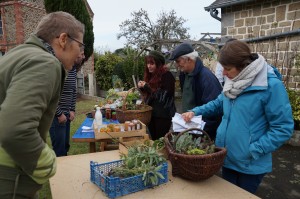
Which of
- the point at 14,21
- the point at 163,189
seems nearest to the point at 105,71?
the point at 14,21

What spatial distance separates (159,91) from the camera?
3.67 meters

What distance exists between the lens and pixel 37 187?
4.30 feet

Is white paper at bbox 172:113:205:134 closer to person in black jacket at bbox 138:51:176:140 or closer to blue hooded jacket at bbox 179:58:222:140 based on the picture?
blue hooded jacket at bbox 179:58:222:140

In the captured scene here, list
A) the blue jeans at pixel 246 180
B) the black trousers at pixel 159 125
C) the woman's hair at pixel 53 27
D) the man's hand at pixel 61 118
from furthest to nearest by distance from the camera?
1. the black trousers at pixel 159 125
2. the man's hand at pixel 61 118
3. the blue jeans at pixel 246 180
4. the woman's hair at pixel 53 27

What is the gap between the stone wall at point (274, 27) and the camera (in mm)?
5905

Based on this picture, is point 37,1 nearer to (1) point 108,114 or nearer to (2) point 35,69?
(1) point 108,114

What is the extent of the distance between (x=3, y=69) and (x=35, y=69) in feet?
0.55

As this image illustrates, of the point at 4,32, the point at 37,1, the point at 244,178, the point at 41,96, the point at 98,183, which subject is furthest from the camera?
the point at 37,1

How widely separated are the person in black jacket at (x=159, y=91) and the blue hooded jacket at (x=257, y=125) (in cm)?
163

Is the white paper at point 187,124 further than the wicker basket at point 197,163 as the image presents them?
Yes

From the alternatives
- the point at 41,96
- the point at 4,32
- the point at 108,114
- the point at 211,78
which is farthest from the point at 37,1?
the point at 41,96

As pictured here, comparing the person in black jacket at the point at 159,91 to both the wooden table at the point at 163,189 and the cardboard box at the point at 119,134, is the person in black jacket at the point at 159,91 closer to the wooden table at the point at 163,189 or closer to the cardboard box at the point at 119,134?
the cardboard box at the point at 119,134

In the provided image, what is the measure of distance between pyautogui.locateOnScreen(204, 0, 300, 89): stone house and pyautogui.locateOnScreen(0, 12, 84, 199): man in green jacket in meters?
5.62

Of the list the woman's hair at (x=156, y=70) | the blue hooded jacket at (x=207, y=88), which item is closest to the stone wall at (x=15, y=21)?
the woman's hair at (x=156, y=70)
